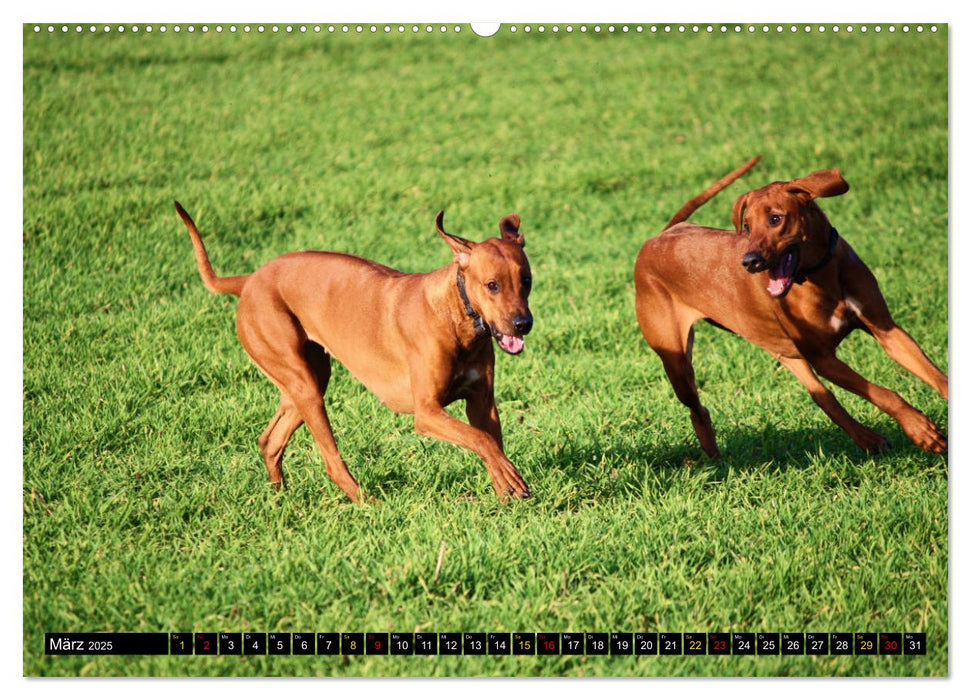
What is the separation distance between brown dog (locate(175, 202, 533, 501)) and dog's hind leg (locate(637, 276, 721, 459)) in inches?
63.7

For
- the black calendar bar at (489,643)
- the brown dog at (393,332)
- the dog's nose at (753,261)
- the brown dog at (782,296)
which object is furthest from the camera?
the brown dog at (782,296)

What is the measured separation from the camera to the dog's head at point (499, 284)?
15.9 feet

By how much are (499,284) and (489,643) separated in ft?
5.09

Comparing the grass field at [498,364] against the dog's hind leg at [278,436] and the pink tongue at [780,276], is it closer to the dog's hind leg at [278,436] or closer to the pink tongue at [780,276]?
the dog's hind leg at [278,436]

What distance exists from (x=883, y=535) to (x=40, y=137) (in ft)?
22.3

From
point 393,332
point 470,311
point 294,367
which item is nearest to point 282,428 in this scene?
point 294,367

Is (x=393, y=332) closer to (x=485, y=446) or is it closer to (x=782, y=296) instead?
(x=485, y=446)

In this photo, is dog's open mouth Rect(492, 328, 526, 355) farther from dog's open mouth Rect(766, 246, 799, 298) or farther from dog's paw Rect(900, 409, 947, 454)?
dog's paw Rect(900, 409, 947, 454)

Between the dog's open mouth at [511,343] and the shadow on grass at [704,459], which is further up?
the dog's open mouth at [511,343]

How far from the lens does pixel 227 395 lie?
7086mm

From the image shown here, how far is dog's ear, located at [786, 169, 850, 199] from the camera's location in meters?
5.67

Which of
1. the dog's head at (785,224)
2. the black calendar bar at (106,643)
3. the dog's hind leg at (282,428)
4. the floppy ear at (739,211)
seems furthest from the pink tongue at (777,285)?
the black calendar bar at (106,643)

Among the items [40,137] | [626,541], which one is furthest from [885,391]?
[40,137]

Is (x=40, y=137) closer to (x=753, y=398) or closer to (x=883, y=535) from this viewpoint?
(x=753, y=398)
